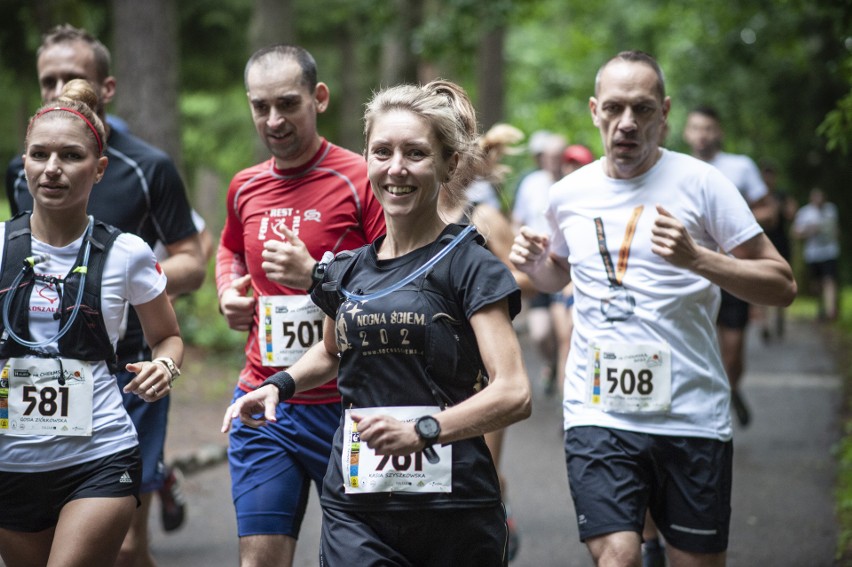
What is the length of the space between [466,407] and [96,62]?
120 inches

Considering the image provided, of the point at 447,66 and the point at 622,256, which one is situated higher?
the point at 447,66

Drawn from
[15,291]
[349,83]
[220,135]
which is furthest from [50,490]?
[349,83]

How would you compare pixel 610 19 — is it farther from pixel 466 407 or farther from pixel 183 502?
pixel 466 407

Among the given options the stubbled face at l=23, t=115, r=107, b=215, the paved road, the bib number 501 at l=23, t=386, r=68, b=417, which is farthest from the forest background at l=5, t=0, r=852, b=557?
the bib number 501 at l=23, t=386, r=68, b=417

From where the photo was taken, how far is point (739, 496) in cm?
805

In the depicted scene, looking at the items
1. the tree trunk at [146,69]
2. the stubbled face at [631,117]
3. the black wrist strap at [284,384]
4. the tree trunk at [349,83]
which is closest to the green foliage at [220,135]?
the tree trunk at [349,83]

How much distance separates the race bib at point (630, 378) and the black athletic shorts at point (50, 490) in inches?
68.8

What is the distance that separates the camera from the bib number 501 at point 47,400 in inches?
148

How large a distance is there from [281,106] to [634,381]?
171cm

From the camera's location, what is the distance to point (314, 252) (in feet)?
14.7

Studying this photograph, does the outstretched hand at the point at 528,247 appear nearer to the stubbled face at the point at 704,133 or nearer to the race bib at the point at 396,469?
the race bib at the point at 396,469

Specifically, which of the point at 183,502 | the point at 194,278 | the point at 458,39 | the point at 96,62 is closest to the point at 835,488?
the point at 183,502

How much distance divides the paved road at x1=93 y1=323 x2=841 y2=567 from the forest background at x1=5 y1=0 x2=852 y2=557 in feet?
0.79

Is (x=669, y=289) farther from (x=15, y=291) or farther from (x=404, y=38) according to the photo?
(x=404, y=38)
